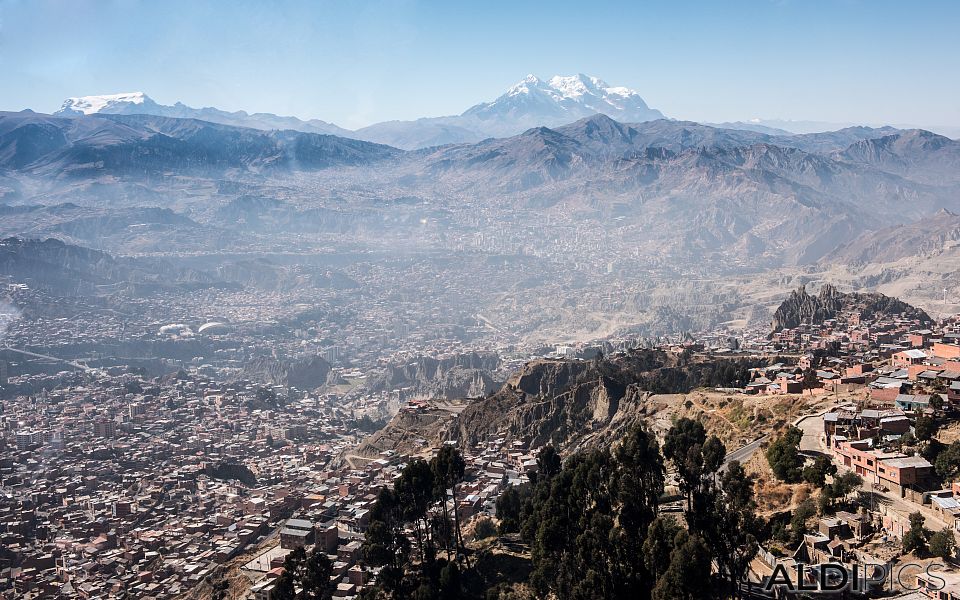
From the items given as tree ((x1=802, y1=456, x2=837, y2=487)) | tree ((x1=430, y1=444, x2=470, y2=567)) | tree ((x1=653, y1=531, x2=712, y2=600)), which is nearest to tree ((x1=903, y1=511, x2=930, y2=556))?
tree ((x1=802, y1=456, x2=837, y2=487))

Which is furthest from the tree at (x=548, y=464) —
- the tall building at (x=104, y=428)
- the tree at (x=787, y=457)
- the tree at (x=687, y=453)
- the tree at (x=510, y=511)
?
the tall building at (x=104, y=428)

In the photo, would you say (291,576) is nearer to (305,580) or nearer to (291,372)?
(305,580)

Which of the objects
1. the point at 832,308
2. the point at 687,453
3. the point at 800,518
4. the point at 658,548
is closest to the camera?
the point at 658,548

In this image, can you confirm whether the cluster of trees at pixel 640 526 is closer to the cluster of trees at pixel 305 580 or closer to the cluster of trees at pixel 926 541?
the cluster of trees at pixel 926 541

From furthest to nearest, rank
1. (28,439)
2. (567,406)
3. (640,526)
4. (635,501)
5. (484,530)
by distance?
(28,439) < (567,406) < (484,530) < (635,501) < (640,526)

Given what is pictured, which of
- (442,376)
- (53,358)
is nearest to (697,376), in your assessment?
(442,376)

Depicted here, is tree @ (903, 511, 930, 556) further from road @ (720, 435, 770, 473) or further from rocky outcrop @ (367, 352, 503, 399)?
rocky outcrop @ (367, 352, 503, 399)
